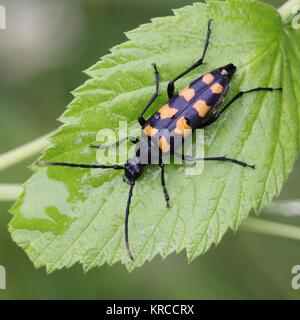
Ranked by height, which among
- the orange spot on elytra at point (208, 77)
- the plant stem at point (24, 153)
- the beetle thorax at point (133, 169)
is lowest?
the beetle thorax at point (133, 169)

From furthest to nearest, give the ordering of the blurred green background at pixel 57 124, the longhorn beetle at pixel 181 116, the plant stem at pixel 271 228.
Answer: the blurred green background at pixel 57 124 < the plant stem at pixel 271 228 < the longhorn beetle at pixel 181 116

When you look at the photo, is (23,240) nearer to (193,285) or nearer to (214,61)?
(214,61)

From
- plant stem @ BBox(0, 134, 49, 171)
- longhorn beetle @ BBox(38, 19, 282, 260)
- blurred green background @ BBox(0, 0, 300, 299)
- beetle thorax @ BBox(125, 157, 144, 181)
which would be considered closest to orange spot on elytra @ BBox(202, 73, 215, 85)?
longhorn beetle @ BBox(38, 19, 282, 260)

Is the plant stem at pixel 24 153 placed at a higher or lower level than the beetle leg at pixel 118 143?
lower

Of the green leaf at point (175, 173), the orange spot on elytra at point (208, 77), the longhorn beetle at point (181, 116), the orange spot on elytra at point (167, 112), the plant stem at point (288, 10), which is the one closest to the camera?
the plant stem at point (288, 10)

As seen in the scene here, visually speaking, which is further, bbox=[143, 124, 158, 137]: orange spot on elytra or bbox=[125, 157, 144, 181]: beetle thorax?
bbox=[143, 124, 158, 137]: orange spot on elytra

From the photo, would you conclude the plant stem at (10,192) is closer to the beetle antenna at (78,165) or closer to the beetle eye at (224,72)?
the beetle antenna at (78,165)

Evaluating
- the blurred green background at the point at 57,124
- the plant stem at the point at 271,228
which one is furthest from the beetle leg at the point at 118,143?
the blurred green background at the point at 57,124

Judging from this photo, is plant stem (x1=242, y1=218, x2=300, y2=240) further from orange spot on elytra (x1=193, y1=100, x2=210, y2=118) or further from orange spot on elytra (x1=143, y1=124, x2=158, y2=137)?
orange spot on elytra (x1=143, y1=124, x2=158, y2=137)
